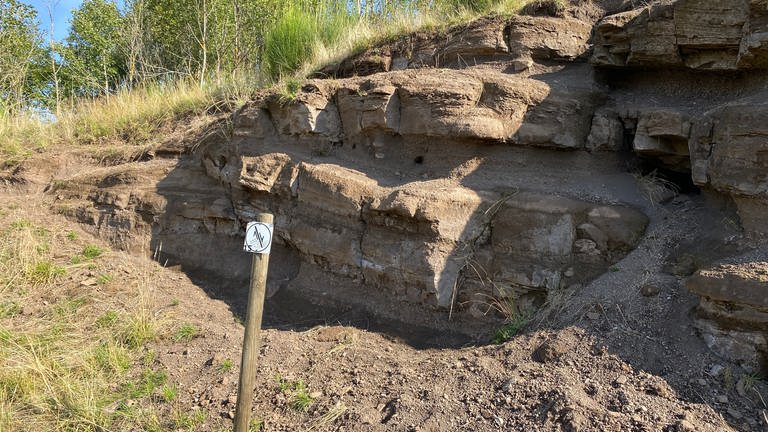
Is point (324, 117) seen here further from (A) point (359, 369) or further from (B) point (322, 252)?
(A) point (359, 369)

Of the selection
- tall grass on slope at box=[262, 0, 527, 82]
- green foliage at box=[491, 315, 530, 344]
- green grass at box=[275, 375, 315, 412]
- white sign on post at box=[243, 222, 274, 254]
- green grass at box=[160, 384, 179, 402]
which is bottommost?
green grass at box=[160, 384, 179, 402]

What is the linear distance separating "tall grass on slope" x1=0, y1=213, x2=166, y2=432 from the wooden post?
84 centimetres

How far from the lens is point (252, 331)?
3193 millimetres

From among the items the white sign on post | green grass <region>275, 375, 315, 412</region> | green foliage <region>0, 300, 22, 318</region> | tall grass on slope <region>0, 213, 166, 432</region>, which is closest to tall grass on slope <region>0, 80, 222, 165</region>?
tall grass on slope <region>0, 213, 166, 432</region>

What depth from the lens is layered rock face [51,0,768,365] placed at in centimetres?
426

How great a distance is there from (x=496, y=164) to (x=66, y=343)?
12.9 ft

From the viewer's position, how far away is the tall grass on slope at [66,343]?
12.3 feet

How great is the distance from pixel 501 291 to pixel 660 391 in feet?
4.86

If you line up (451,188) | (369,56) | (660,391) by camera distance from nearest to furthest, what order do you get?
(660,391), (451,188), (369,56)

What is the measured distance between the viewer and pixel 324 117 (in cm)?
597

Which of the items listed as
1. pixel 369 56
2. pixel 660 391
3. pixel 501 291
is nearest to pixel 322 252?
pixel 501 291

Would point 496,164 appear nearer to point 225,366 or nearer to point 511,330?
point 511,330

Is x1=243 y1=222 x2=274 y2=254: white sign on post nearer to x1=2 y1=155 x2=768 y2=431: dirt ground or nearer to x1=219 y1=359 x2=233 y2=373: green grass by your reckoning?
x1=2 y1=155 x2=768 y2=431: dirt ground

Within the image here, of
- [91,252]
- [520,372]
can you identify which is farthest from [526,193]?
[91,252]
